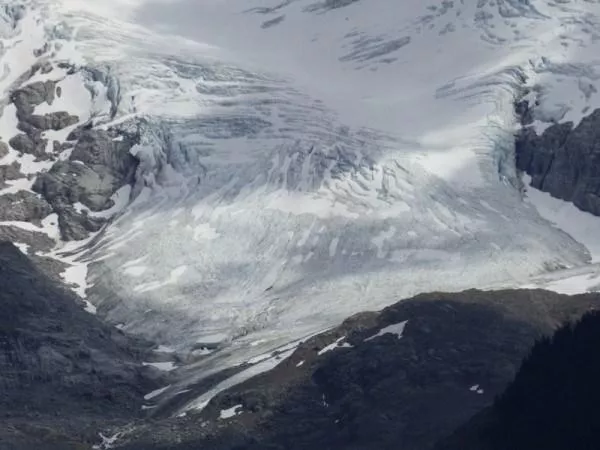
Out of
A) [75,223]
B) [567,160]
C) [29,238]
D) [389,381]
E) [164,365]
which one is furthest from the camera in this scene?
[567,160]

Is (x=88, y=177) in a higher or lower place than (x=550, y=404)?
lower

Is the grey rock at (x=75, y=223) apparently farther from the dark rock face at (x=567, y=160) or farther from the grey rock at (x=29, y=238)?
the dark rock face at (x=567, y=160)

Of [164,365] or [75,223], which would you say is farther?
[75,223]

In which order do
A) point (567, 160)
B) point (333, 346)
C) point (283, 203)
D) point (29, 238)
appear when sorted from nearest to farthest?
point (333, 346), point (283, 203), point (29, 238), point (567, 160)

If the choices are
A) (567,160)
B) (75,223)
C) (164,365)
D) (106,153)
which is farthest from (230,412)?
(567,160)

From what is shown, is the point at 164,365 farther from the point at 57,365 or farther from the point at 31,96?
the point at 31,96

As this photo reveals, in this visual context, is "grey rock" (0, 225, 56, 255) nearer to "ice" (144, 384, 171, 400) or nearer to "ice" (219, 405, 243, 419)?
"ice" (144, 384, 171, 400)

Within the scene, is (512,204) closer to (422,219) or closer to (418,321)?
(422,219)

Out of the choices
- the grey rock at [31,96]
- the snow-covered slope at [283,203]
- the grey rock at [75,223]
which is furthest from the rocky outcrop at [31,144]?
the grey rock at [75,223]

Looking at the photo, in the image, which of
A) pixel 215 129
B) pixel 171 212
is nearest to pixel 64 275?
pixel 171 212

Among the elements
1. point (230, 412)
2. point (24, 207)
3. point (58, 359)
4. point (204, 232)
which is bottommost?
point (24, 207)
